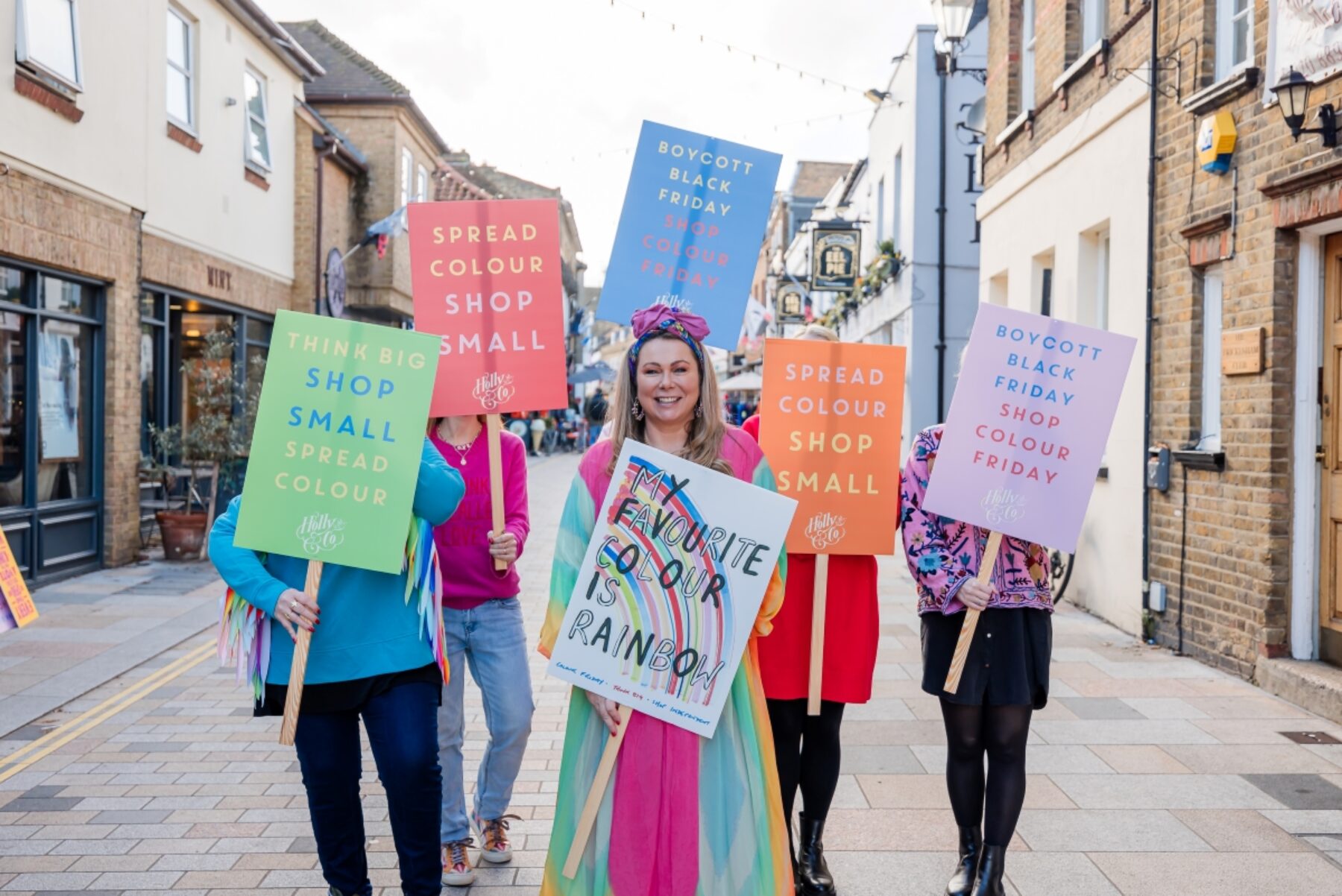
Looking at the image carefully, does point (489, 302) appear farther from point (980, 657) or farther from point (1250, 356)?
point (1250, 356)

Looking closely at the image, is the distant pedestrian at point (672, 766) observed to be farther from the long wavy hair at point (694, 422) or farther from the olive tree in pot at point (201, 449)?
the olive tree in pot at point (201, 449)

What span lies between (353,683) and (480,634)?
0.79 metres

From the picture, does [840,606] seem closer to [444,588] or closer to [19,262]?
[444,588]

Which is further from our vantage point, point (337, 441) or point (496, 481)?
point (496, 481)

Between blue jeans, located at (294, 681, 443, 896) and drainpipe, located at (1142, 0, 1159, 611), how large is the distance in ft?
21.1

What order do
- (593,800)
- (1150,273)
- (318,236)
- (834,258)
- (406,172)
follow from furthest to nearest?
(406,172) < (834,258) < (318,236) < (1150,273) < (593,800)

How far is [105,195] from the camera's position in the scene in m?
11.1

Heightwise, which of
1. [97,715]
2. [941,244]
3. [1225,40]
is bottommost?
[97,715]

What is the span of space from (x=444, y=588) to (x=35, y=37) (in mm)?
8313

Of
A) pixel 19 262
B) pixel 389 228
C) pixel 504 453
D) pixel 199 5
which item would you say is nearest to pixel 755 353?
pixel 389 228

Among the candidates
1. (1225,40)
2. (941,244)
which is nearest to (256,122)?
(941,244)

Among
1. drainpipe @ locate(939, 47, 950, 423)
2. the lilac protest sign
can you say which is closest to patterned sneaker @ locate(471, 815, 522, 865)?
the lilac protest sign

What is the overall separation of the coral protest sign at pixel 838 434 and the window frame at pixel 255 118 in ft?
43.1

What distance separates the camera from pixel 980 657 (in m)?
3.74
